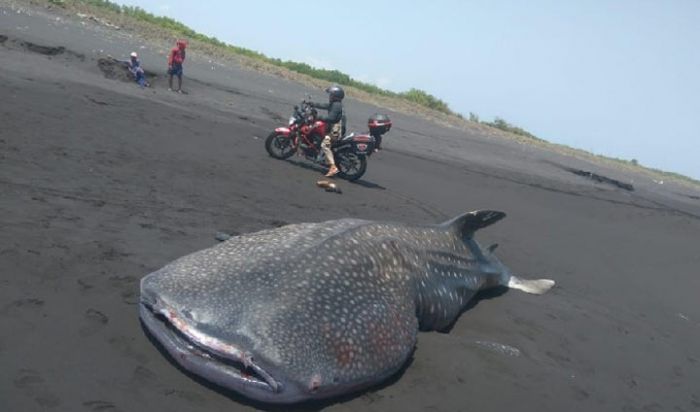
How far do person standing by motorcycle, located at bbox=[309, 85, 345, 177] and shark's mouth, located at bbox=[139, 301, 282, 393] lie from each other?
10655 millimetres

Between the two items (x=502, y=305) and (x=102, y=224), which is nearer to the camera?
(x=102, y=224)

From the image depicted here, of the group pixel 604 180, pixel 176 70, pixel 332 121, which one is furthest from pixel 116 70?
pixel 604 180

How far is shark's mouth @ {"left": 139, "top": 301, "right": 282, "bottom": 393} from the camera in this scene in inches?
180

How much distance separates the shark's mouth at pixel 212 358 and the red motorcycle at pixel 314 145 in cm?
1091

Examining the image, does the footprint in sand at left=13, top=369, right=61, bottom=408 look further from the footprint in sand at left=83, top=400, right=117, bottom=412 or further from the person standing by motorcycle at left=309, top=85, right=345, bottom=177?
the person standing by motorcycle at left=309, top=85, right=345, bottom=177

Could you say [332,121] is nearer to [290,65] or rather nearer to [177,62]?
[177,62]

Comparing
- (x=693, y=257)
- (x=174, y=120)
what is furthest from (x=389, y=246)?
(x=693, y=257)

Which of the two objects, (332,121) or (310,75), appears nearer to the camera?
(332,121)

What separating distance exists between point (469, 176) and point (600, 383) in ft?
48.6

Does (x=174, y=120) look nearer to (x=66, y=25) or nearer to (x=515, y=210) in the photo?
(x=515, y=210)

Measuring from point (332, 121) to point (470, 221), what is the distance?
27.2 feet

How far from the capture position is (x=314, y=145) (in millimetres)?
15961

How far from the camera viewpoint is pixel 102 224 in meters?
7.90

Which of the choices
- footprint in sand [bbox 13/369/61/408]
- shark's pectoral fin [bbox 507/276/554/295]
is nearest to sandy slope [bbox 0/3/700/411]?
footprint in sand [bbox 13/369/61/408]
